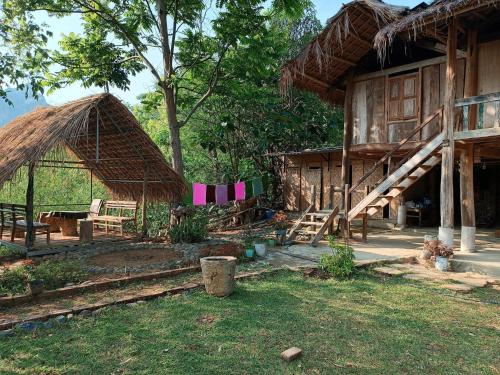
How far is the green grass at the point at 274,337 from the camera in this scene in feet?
10.4

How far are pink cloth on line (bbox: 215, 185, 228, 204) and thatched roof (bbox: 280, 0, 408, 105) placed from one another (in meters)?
3.10

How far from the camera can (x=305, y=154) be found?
14719 millimetres

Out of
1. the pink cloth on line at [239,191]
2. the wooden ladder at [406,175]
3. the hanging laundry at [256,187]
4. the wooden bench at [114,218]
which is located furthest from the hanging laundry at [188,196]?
the wooden ladder at [406,175]

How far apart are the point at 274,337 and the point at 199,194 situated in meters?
6.71

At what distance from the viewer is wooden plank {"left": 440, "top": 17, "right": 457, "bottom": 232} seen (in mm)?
7336

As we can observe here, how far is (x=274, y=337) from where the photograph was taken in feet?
12.2

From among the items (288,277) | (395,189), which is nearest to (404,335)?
(288,277)

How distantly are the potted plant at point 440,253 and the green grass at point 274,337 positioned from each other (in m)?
1.36

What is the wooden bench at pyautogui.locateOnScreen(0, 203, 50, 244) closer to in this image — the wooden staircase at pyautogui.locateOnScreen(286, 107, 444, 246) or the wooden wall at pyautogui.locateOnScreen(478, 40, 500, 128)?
the wooden staircase at pyautogui.locateOnScreen(286, 107, 444, 246)

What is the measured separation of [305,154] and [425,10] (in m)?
8.03

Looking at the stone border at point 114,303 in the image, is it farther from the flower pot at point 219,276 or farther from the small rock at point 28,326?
the flower pot at point 219,276

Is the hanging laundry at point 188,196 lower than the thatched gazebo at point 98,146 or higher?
lower

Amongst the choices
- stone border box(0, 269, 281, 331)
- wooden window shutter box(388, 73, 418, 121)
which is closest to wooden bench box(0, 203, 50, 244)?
stone border box(0, 269, 281, 331)

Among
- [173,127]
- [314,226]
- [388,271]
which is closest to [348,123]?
[314,226]
